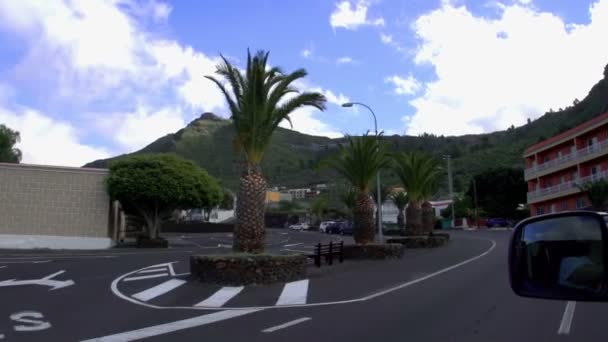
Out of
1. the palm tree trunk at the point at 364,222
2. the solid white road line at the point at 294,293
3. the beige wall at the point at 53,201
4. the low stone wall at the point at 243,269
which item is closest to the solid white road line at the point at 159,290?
the low stone wall at the point at 243,269

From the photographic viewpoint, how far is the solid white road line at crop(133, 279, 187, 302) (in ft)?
50.3

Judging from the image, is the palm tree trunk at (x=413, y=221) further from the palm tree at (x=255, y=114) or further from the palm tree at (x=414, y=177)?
the palm tree at (x=255, y=114)

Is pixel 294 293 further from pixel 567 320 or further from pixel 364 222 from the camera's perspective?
pixel 364 222

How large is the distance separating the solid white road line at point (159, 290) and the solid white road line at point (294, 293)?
3.25 metres

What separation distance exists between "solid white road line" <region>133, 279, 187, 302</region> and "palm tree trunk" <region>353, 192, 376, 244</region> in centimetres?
1099

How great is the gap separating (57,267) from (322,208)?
78.6 m

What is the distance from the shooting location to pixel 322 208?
100 meters

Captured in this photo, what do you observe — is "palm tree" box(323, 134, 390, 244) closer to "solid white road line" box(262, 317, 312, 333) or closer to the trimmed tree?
the trimmed tree

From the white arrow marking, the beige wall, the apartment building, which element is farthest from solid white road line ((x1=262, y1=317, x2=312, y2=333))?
the apartment building

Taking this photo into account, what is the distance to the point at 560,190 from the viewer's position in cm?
5862

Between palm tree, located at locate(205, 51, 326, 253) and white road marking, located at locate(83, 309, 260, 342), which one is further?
palm tree, located at locate(205, 51, 326, 253)

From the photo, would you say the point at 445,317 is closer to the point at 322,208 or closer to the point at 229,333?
the point at 229,333

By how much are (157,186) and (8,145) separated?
30810 millimetres

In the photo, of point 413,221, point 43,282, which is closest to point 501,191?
point 413,221
